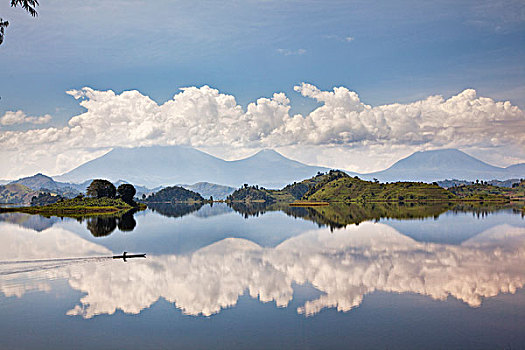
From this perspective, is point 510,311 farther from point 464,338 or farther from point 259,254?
point 259,254

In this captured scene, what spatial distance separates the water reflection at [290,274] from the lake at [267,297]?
225 mm

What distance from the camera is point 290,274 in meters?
62.2

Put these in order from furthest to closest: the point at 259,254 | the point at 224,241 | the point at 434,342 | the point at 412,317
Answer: the point at 224,241 → the point at 259,254 → the point at 412,317 → the point at 434,342

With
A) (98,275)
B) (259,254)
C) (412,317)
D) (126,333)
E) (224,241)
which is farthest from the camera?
(224,241)

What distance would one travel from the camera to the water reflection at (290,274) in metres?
49.0

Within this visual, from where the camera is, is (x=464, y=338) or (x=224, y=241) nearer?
(x=464, y=338)

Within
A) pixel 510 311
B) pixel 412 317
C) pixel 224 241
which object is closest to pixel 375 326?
pixel 412 317

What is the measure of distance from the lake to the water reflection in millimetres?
225

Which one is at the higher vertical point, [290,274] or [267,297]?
[290,274]

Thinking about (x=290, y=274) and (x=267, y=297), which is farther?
(x=290, y=274)

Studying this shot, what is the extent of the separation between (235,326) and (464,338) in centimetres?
2186

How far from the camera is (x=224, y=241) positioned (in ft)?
346

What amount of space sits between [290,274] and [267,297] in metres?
13.1

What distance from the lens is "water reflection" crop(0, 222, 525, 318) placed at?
49031 mm
